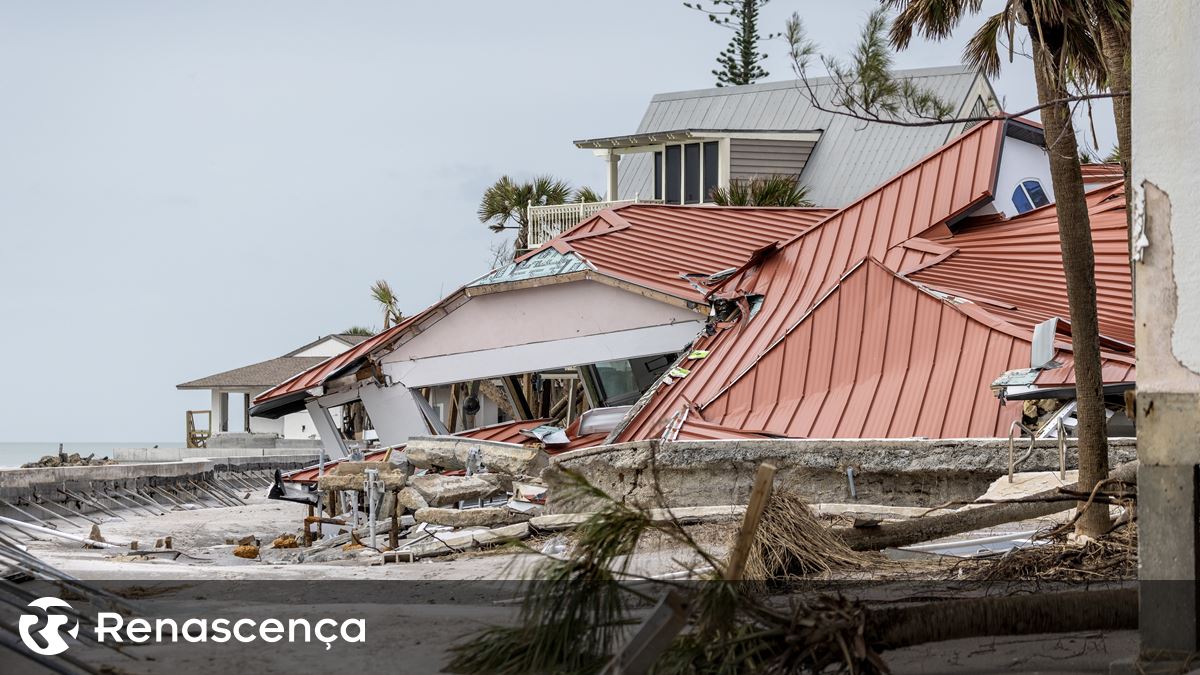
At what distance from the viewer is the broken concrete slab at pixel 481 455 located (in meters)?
18.4

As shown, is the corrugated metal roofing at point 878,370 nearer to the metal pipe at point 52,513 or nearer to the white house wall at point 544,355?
the white house wall at point 544,355

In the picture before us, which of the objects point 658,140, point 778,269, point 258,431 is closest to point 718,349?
point 778,269

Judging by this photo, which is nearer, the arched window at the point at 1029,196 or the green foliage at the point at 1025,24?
the green foliage at the point at 1025,24

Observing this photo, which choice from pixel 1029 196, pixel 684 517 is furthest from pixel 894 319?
pixel 684 517

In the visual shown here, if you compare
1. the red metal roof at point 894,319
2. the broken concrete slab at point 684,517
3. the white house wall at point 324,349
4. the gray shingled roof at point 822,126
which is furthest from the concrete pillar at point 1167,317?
the white house wall at point 324,349

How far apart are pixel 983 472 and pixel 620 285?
37.4ft

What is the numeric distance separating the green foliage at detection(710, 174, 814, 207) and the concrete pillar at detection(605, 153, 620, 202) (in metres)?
3.99

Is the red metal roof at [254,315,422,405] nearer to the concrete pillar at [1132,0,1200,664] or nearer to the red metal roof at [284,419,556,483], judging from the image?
the red metal roof at [284,419,556,483]

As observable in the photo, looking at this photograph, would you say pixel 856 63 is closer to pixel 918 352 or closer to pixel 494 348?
pixel 918 352

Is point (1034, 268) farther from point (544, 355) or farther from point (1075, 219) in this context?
point (1075, 219)

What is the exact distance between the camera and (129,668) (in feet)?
21.3

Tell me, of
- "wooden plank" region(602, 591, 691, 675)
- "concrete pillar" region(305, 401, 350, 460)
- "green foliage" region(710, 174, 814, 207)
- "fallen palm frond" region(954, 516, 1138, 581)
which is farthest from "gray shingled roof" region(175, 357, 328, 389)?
"wooden plank" region(602, 591, 691, 675)

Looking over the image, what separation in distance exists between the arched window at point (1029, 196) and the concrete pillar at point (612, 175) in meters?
17.6

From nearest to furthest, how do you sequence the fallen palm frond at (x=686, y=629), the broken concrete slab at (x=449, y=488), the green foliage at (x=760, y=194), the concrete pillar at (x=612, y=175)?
1. the fallen palm frond at (x=686, y=629)
2. the broken concrete slab at (x=449, y=488)
3. the green foliage at (x=760, y=194)
4. the concrete pillar at (x=612, y=175)
